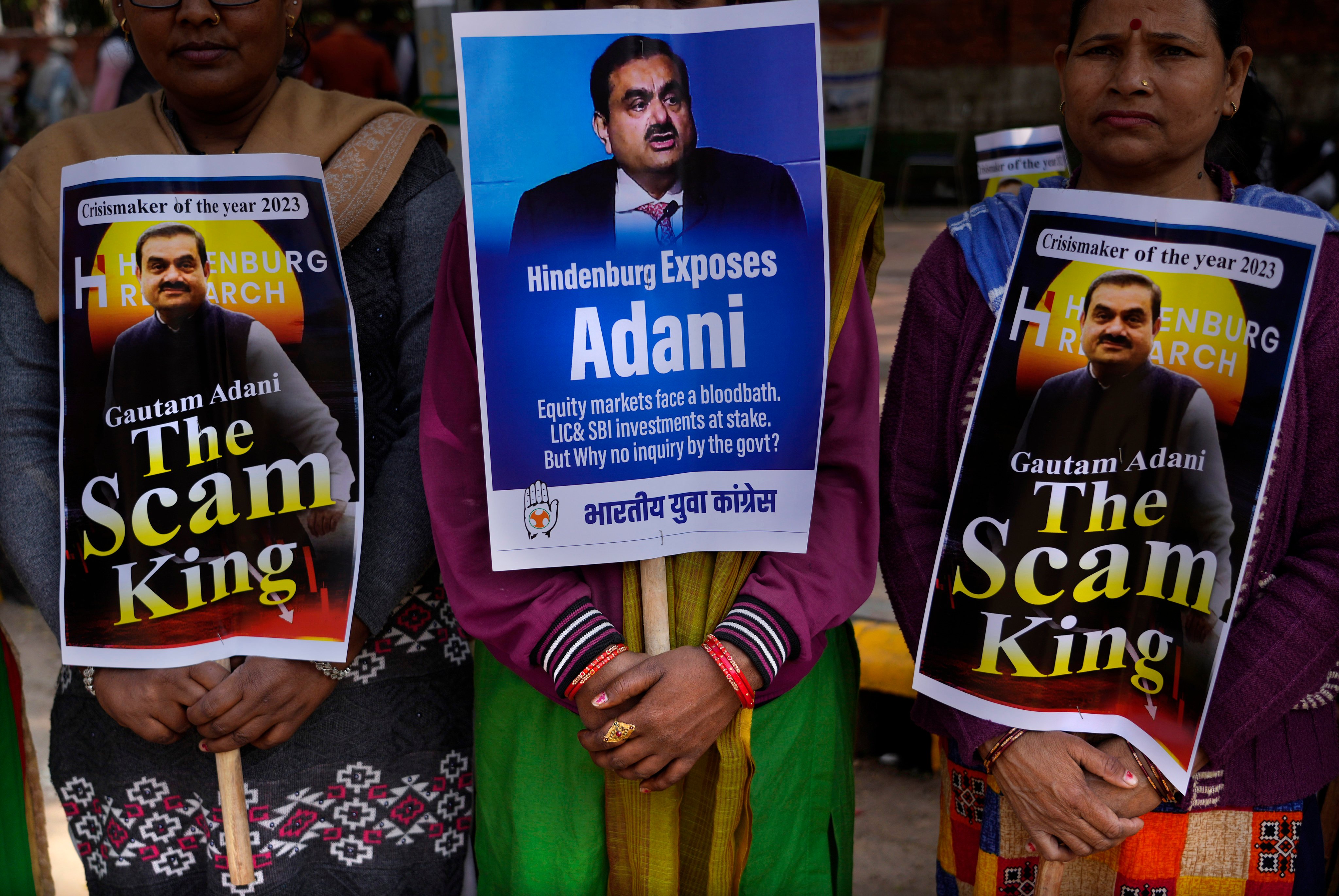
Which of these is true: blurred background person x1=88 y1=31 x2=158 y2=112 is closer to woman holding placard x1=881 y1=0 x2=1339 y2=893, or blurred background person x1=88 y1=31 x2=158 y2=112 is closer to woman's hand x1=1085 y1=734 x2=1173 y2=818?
woman holding placard x1=881 y1=0 x2=1339 y2=893

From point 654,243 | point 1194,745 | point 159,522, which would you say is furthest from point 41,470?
point 1194,745

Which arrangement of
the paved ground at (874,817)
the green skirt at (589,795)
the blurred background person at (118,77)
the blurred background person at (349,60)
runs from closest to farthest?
the green skirt at (589,795), the paved ground at (874,817), the blurred background person at (118,77), the blurred background person at (349,60)

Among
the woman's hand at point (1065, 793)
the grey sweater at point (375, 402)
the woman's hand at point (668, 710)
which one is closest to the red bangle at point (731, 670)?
the woman's hand at point (668, 710)

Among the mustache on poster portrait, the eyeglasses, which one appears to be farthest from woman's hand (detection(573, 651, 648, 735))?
the eyeglasses

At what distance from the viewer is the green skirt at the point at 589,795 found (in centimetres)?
168

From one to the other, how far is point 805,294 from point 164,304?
90 cm

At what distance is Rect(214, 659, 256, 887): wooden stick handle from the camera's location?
67.0 inches

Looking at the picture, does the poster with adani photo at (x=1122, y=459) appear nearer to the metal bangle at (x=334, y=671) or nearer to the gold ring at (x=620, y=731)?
the gold ring at (x=620, y=731)

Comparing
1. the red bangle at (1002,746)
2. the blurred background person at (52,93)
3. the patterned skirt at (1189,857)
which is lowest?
the patterned skirt at (1189,857)

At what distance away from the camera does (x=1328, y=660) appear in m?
1.60

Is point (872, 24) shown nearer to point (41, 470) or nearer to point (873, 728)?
point (873, 728)

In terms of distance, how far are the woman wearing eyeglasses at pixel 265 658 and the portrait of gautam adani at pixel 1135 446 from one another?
3.10ft

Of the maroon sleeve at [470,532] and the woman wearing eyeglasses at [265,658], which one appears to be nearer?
the maroon sleeve at [470,532]

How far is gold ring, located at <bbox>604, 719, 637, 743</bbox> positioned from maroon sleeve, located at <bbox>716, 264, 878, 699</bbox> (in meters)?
0.18
